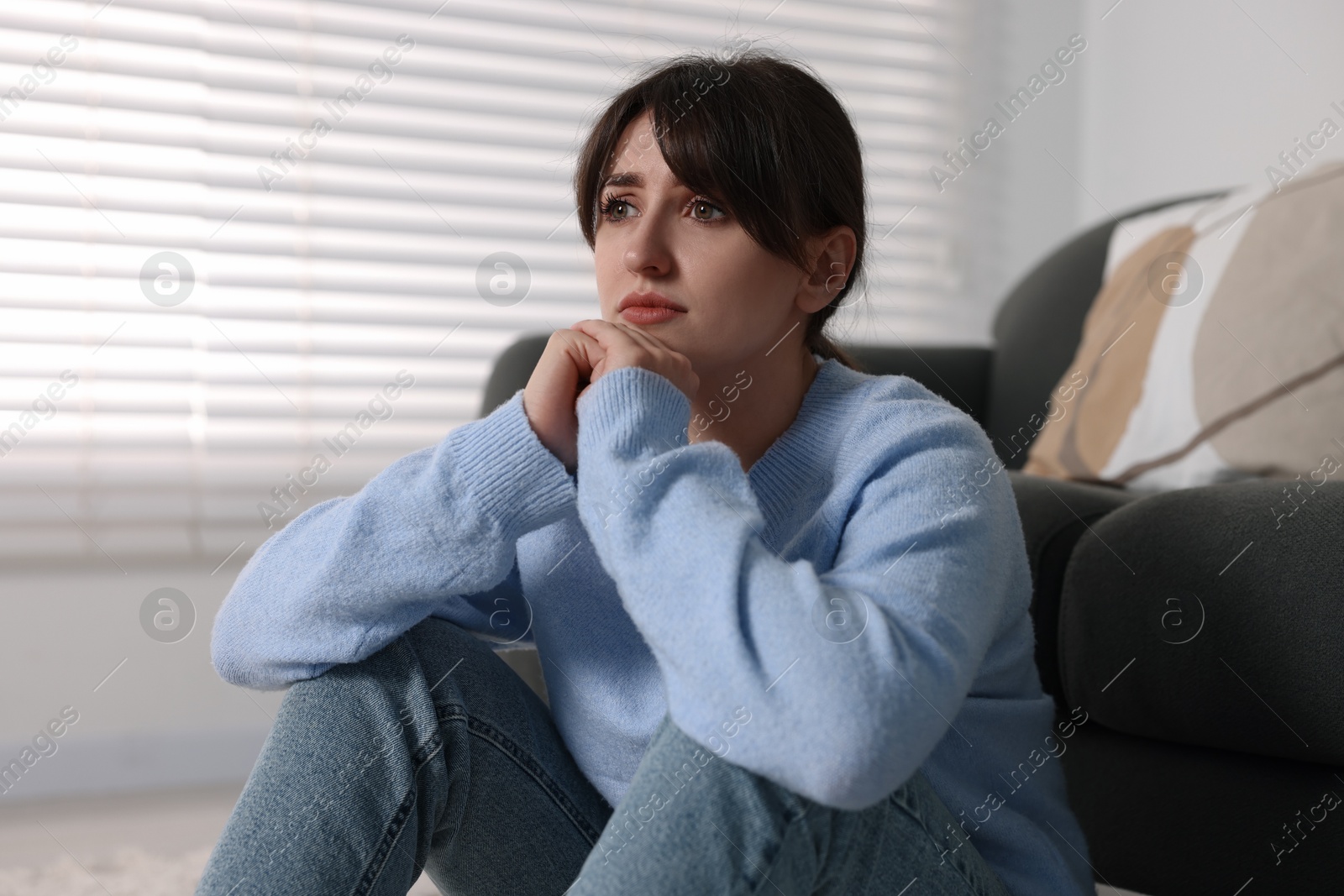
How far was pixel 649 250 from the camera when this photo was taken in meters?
0.80

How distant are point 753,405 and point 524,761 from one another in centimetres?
33

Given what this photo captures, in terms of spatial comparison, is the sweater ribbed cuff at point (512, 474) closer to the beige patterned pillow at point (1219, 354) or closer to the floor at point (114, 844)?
the floor at point (114, 844)

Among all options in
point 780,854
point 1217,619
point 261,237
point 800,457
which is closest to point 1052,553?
point 1217,619

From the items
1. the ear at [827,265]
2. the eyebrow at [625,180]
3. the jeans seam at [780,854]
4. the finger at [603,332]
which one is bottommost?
the jeans seam at [780,854]

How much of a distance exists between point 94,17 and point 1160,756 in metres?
1.83

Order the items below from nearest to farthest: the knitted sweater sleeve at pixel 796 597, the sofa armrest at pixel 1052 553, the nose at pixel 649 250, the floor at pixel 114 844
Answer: the knitted sweater sleeve at pixel 796 597
the nose at pixel 649 250
the sofa armrest at pixel 1052 553
the floor at pixel 114 844

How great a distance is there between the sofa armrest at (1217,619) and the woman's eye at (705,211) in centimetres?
48

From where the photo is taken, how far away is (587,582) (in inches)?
32.7

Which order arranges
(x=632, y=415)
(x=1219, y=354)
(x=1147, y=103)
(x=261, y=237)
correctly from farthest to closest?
1. (x=1147, y=103)
2. (x=261, y=237)
3. (x=1219, y=354)
4. (x=632, y=415)

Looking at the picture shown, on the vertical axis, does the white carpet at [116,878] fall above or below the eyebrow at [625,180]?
below

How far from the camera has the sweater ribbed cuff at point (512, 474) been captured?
71 cm

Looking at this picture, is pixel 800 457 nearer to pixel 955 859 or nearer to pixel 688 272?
pixel 688 272

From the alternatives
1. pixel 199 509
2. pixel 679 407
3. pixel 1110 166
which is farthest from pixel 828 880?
pixel 1110 166

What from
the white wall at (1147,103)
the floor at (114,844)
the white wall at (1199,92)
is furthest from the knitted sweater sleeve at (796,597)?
the white wall at (1147,103)
